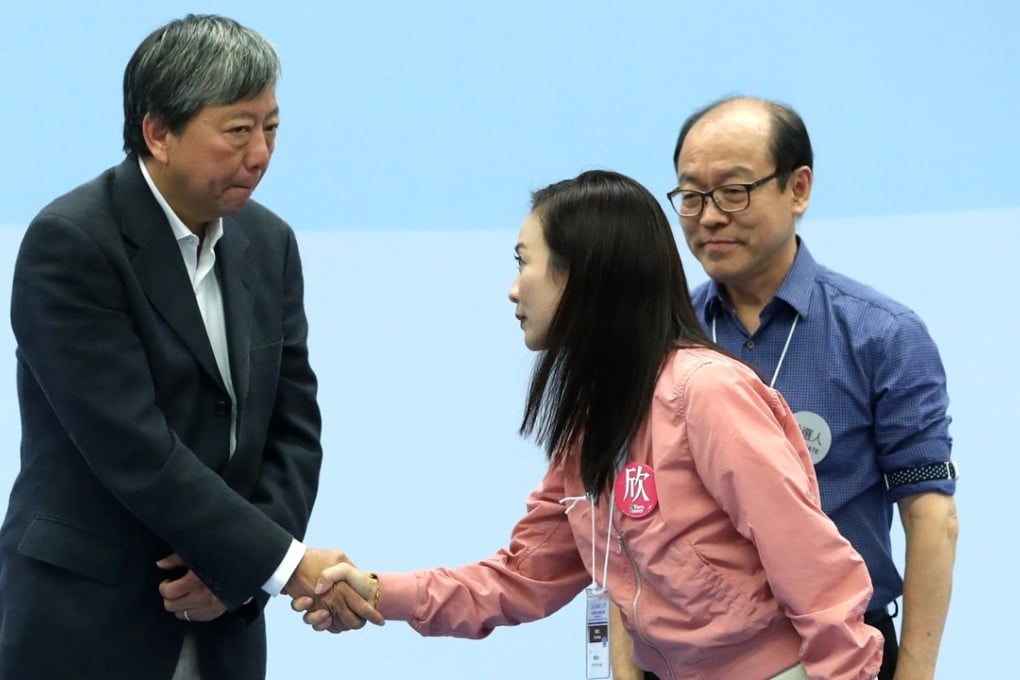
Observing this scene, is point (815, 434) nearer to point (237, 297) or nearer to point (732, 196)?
point (732, 196)

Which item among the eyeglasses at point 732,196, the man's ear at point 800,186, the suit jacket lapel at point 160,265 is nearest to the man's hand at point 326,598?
the suit jacket lapel at point 160,265

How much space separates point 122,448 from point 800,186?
3.53ft

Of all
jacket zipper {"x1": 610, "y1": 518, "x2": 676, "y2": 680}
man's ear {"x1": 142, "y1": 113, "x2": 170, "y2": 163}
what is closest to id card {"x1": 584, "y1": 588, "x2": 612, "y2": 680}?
jacket zipper {"x1": 610, "y1": 518, "x2": 676, "y2": 680}

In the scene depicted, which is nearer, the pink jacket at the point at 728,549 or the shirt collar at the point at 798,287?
the pink jacket at the point at 728,549

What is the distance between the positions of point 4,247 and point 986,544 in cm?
278

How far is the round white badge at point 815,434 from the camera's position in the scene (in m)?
2.33

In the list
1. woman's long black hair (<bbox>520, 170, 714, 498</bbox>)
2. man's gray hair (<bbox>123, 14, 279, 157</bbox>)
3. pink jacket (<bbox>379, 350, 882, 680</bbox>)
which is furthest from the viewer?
man's gray hair (<bbox>123, 14, 279, 157</bbox>)

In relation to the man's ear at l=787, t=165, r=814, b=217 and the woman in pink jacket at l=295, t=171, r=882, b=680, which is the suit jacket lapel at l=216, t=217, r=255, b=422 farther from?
the man's ear at l=787, t=165, r=814, b=217

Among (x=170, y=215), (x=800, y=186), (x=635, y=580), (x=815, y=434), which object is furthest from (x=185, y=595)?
(x=800, y=186)

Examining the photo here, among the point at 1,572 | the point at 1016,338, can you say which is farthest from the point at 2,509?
the point at 1016,338

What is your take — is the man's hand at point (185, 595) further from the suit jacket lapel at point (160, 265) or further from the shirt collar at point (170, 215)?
the shirt collar at point (170, 215)

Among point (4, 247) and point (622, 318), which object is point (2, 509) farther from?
point (622, 318)

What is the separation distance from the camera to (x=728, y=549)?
2.00 m

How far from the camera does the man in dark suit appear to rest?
2.16 m
